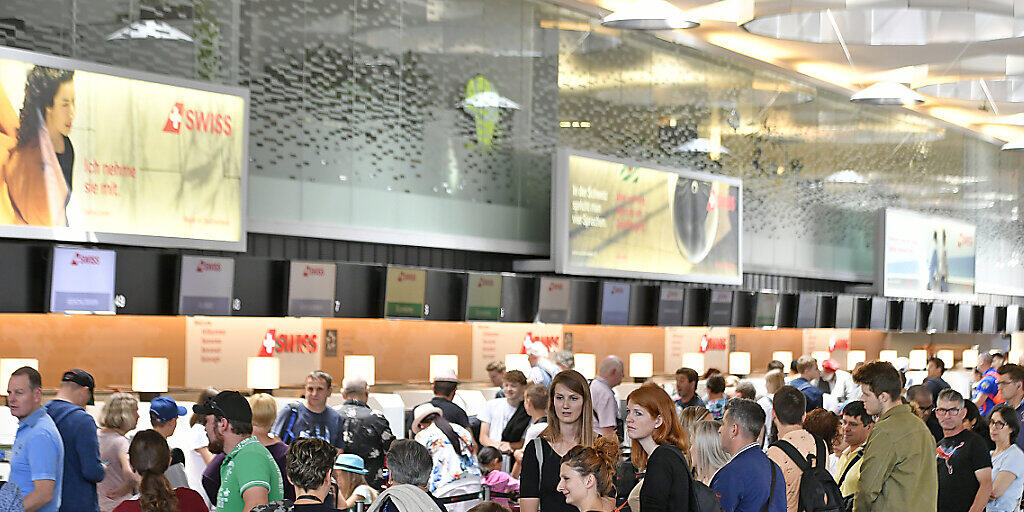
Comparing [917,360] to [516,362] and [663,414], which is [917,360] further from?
[663,414]

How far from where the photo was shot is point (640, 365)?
14.6m

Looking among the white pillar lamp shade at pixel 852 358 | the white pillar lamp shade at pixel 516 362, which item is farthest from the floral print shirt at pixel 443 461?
the white pillar lamp shade at pixel 852 358

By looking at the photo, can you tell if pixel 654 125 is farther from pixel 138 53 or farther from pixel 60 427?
pixel 60 427

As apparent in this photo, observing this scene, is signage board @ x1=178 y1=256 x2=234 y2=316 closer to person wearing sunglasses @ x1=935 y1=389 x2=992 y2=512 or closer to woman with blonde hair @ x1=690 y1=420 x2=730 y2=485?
woman with blonde hair @ x1=690 y1=420 x2=730 y2=485

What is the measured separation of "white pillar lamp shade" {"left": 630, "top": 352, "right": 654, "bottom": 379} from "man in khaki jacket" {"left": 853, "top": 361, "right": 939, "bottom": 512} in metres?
9.54

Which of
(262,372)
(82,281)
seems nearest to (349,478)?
(82,281)

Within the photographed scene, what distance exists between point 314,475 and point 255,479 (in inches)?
16.6

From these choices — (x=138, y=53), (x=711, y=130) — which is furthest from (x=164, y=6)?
(x=711, y=130)

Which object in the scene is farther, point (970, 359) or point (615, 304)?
point (970, 359)

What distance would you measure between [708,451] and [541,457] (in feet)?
2.18

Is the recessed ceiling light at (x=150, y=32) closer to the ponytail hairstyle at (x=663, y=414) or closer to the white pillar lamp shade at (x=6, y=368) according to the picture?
the white pillar lamp shade at (x=6, y=368)

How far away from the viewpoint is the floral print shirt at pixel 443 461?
543cm

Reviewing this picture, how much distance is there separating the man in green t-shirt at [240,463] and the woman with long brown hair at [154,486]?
0.40ft

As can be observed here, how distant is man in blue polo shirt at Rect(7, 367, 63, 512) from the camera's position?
15.1 ft
